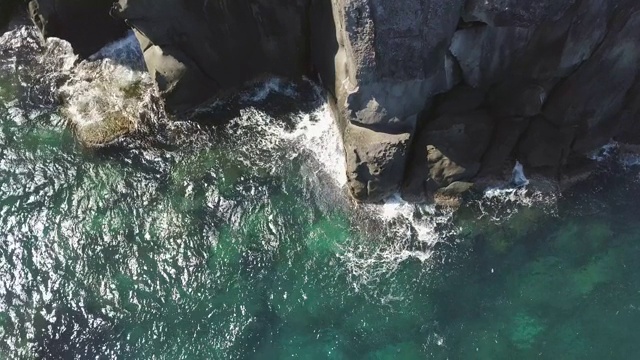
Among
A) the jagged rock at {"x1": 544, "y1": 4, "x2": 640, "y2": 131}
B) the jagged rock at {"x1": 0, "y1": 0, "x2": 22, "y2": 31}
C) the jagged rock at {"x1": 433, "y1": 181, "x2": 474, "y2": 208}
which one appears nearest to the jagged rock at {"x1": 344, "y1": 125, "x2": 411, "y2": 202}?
the jagged rock at {"x1": 433, "y1": 181, "x2": 474, "y2": 208}

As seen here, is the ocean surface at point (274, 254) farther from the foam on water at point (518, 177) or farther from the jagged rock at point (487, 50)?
the jagged rock at point (487, 50)

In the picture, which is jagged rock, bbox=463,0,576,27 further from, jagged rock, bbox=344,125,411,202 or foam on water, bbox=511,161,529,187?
foam on water, bbox=511,161,529,187

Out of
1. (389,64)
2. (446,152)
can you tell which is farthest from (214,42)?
(446,152)

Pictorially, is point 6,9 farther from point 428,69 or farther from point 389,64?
point 428,69

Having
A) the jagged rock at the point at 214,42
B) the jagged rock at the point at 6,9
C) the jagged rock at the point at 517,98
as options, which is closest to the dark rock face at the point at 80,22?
the jagged rock at the point at 6,9

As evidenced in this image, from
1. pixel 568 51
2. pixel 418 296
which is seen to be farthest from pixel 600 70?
pixel 418 296

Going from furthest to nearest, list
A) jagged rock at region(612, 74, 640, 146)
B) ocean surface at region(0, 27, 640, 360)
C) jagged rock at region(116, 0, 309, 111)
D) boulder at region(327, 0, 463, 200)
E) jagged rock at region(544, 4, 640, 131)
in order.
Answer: jagged rock at region(116, 0, 309, 111)
jagged rock at region(612, 74, 640, 146)
jagged rock at region(544, 4, 640, 131)
ocean surface at region(0, 27, 640, 360)
boulder at region(327, 0, 463, 200)
